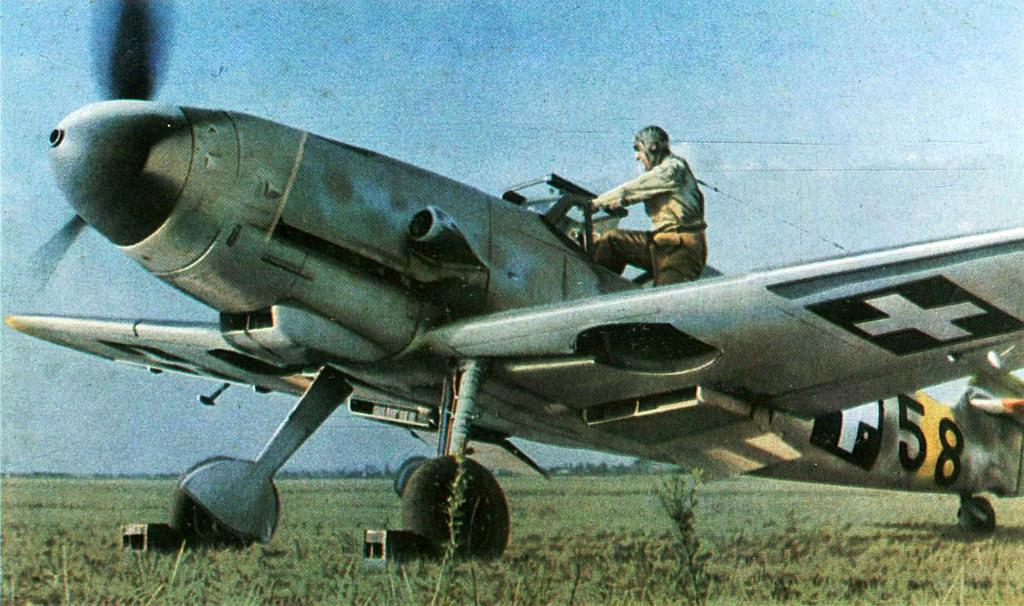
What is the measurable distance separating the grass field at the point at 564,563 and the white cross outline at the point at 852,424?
637 mm

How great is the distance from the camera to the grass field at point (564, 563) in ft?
10.8

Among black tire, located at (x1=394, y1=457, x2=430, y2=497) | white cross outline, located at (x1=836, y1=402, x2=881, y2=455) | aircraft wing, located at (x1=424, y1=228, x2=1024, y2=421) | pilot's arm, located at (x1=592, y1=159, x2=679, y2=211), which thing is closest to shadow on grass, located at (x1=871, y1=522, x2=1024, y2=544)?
white cross outline, located at (x1=836, y1=402, x2=881, y2=455)

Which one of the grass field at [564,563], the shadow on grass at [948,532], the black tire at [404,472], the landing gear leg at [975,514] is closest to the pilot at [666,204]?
the grass field at [564,563]

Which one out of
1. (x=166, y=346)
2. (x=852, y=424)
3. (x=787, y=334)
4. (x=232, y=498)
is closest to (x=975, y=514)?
(x=852, y=424)

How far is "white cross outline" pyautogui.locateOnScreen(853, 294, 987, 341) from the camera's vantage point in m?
4.05

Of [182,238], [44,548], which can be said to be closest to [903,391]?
[182,238]

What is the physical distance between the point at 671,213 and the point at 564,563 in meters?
2.23

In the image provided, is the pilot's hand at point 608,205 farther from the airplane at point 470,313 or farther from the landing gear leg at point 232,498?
the landing gear leg at point 232,498

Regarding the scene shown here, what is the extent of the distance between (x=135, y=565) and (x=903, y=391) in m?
4.10

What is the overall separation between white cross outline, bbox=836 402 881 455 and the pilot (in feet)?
5.67

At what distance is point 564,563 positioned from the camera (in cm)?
416

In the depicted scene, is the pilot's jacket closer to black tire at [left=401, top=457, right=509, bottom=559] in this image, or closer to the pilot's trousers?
the pilot's trousers

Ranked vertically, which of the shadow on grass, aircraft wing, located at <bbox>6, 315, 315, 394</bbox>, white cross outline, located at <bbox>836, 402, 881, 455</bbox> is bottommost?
the shadow on grass

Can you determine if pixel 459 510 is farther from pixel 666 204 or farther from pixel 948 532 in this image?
pixel 948 532
